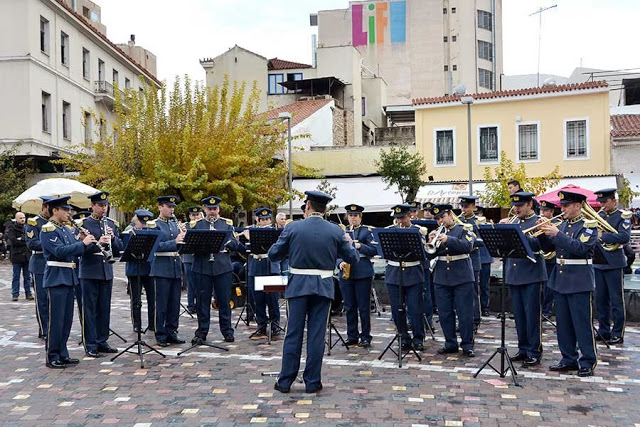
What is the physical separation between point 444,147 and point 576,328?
2159 centimetres

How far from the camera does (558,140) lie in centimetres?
2736

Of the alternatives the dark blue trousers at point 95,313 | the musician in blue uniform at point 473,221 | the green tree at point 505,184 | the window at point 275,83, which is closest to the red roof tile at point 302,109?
the window at point 275,83

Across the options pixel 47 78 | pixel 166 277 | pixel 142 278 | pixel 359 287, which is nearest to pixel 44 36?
pixel 47 78

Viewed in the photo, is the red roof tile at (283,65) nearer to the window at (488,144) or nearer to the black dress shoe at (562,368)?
the window at (488,144)

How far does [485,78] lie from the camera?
57781mm

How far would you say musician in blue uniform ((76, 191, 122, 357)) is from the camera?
946 cm

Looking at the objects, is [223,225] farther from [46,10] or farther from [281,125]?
[46,10]

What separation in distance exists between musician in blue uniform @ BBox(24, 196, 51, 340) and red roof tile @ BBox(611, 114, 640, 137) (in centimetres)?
2271

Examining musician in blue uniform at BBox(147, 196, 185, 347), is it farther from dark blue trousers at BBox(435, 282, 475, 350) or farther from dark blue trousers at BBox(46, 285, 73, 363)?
dark blue trousers at BBox(435, 282, 475, 350)

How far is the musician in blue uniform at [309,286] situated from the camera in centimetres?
753

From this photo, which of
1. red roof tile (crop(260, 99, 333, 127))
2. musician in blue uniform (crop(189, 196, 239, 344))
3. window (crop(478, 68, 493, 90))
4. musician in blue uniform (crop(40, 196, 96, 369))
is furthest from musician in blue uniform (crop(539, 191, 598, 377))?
window (crop(478, 68, 493, 90))

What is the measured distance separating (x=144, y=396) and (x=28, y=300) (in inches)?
374

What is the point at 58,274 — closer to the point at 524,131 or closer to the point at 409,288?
the point at 409,288

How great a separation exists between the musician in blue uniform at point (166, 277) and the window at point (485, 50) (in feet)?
168
